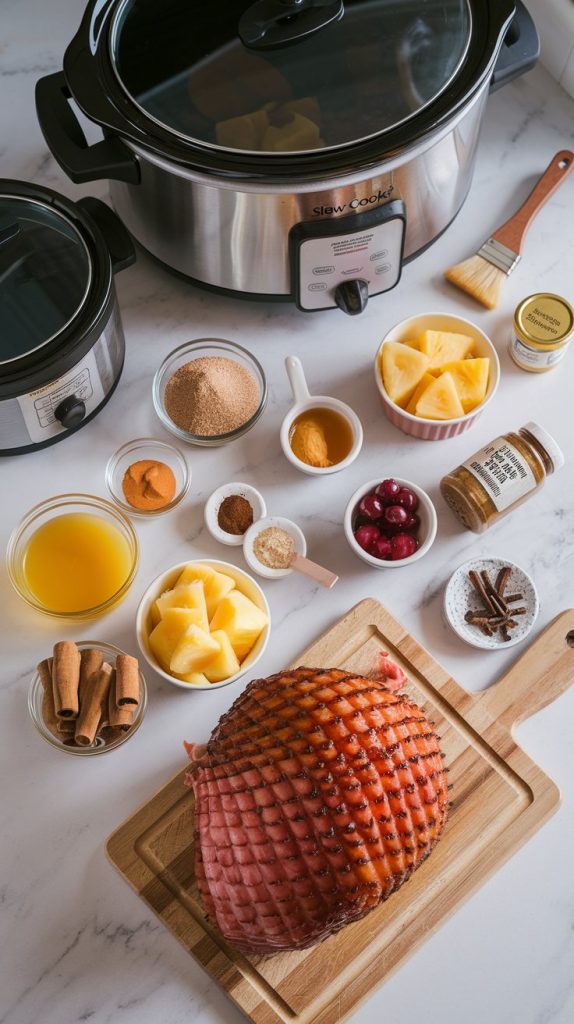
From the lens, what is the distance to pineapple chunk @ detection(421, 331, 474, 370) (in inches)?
55.8

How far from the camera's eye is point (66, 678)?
123 cm

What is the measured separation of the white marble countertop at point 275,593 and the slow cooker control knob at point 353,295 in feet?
0.38

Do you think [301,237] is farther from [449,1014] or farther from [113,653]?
[449,1014]

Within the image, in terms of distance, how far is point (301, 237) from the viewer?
1.29m

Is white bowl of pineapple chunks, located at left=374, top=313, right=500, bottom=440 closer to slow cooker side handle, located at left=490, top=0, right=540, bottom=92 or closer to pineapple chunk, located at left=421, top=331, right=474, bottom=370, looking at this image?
pineapple chunk, located at left=421, top=331, right=474, bottom=370

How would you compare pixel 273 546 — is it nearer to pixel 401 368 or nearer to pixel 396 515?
pixel 396 515

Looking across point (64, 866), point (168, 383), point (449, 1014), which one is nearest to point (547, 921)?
point (449, 1014)

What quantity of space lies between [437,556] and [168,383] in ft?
1.48

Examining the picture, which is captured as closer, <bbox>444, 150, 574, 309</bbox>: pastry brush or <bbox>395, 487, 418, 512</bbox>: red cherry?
<bbox>395, 487, 418, 512</bbox>: red cherry

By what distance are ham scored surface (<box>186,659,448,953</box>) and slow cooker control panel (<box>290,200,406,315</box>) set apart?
1.84ft

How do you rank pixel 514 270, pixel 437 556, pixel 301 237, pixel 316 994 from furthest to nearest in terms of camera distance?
pixel 514 270 → pixel 437 556 → pixel 301 237 → pixel 316 994

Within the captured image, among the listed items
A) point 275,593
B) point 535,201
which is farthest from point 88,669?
point 535,201

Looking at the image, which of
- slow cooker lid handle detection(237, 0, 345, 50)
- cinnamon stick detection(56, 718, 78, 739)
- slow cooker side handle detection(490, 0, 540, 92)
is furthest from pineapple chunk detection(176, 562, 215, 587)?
slow cooker side handle detection(490, 0, 540, 92)

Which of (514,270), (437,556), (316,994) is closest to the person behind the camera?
A: (316,994)
